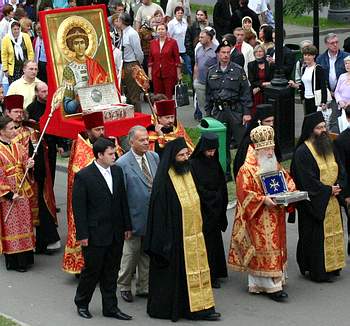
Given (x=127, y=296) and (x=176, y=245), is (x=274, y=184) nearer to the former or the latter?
(x=176, y=245)

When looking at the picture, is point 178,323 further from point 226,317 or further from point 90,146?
point 90,146

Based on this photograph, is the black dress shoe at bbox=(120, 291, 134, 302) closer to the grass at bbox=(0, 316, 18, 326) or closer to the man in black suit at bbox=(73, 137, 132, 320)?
the man in black suit at bbox=(73, 137, 132, 320)

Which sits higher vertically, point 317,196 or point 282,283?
point 317,196

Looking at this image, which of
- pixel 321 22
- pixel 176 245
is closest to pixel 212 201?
pixel 176 245

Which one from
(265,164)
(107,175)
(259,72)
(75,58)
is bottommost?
(259,72)

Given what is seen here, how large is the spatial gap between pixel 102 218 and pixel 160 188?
626 mm

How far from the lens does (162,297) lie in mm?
10992

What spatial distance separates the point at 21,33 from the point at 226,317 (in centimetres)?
1034

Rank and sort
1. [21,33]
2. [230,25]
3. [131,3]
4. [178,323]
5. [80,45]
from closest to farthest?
[178,323]
[80,45]
[21,33]
[230,25]
[131,3]

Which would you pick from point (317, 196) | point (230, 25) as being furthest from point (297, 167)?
point (230, 25)

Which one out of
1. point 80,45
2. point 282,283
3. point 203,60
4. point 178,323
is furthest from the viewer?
point 203,60

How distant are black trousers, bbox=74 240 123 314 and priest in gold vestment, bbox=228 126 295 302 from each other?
1.45 meters

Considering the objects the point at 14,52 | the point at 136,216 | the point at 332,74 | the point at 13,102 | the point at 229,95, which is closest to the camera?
the point at 136,216

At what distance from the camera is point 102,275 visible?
1098cm
